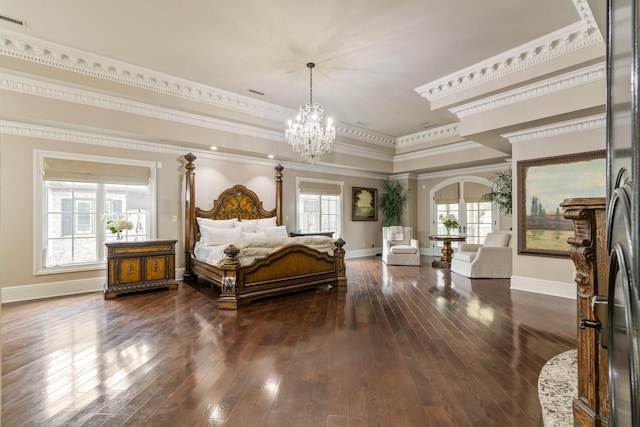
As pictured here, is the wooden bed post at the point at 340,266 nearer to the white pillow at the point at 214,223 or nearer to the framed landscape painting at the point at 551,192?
the white pillow at the point at 214,223

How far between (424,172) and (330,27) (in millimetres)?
6553

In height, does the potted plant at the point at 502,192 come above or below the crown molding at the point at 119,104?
below

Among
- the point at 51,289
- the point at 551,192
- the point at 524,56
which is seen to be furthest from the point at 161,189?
the point at 551,192

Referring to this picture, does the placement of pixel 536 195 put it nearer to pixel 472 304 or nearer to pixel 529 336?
pixel 472 304

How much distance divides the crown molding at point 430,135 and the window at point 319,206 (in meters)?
2.16

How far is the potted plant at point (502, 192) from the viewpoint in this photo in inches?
275

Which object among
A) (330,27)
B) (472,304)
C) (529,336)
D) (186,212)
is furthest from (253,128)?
(529,336)

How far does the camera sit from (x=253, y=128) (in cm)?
610

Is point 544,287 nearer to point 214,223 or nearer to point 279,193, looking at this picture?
point 279,193

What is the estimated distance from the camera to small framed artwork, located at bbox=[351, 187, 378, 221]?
894 centimetres

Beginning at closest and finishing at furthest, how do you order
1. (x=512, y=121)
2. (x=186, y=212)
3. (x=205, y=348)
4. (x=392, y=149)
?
(x=205, y=348), (x=512, y=121), (x=186, y=212), (x=392, y=149)

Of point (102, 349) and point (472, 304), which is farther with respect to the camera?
point (472, 304)

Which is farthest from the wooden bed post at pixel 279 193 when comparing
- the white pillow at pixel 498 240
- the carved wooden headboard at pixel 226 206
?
the white pillow at pixel 498 240

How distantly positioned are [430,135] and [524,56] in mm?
3647
